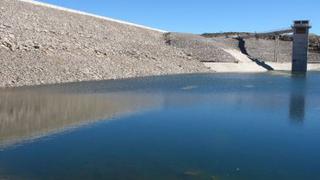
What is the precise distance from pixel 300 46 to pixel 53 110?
63.6 meters

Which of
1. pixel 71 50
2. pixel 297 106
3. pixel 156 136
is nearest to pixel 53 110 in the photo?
pixel 156 136

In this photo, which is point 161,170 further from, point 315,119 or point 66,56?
point 66,56

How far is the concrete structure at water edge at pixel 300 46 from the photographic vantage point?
8406 centimetres

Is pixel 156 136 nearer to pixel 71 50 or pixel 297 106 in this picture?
pixel 297 106

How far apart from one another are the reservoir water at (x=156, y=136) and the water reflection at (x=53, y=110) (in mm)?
45

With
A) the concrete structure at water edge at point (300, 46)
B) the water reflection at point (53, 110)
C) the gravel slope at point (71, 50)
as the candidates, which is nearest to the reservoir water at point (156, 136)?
the water reflection at point (53, 110)

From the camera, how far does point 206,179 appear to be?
14.3 metres

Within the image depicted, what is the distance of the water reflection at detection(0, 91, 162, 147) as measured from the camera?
2233 cm

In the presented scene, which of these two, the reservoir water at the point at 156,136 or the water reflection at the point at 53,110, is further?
the water reflection at the point at 53,110

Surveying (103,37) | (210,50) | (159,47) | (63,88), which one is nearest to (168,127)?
(63,88)

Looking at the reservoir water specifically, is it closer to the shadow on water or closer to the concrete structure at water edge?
the shadow on water

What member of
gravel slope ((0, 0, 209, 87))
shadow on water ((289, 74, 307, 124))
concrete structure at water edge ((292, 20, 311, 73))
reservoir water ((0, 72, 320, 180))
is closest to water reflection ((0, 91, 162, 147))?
reservoir water ((0, 72, 320, 180))

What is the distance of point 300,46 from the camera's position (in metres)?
85.2

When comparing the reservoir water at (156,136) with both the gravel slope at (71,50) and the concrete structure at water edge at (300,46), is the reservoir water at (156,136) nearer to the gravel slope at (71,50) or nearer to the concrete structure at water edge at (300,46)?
the gravel slope at (71,50)
